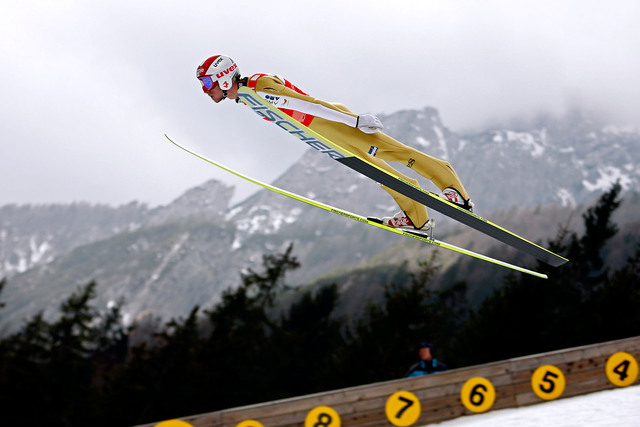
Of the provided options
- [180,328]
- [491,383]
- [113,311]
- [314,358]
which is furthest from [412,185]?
[113,311]

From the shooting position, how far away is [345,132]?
18.5 ft

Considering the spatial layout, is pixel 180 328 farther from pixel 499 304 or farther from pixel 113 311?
pixel 113 311

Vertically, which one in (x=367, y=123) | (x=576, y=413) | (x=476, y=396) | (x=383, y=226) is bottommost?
(x=576, y=413)

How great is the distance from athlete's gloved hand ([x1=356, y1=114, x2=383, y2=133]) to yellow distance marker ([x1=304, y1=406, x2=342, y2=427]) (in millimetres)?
3935

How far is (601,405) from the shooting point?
7.21m

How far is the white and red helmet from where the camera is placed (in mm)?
5316

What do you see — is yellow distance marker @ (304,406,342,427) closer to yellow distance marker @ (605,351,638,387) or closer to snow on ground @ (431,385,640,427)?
snow on ground @ (431,385,640,427)

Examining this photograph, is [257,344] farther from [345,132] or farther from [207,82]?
[207,82]

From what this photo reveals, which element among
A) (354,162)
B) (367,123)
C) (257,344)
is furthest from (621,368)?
(257,344)

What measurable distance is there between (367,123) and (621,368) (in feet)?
18.8

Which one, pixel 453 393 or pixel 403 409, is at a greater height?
pixel 453 393

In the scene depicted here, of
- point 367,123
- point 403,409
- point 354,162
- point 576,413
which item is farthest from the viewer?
point 403,409

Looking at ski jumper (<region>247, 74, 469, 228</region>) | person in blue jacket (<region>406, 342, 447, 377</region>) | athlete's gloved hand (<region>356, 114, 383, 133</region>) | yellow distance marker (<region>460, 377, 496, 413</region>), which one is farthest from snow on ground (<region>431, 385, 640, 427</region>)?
athlete's gloved hand (<region>356, 114, 383, 133</region>)

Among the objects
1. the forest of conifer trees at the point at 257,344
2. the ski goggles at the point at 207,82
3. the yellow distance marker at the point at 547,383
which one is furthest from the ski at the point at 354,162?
the forest of conifer trees at the point at 257,344
